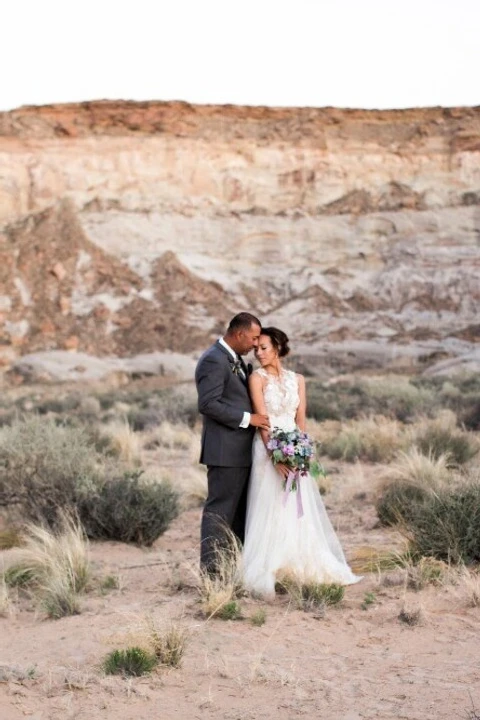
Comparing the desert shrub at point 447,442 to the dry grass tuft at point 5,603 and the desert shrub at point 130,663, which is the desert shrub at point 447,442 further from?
the desert shrub at point 130,663

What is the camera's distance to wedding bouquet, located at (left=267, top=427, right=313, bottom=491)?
6.34 m

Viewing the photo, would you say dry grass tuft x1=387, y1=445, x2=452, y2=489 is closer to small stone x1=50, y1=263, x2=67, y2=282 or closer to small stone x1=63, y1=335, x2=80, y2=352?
small stone x1=63, y1=335, x2=80, y2=352

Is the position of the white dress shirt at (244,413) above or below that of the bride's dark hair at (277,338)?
below

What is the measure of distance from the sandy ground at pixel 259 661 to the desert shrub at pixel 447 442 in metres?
5.20

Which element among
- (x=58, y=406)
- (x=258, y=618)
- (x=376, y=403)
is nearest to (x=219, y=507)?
(x=258, y=618)

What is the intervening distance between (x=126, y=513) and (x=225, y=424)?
228 cm

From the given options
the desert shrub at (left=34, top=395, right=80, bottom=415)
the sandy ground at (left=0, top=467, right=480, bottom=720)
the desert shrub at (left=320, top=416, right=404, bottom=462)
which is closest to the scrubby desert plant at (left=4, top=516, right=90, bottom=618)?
the sandy ground at (left=0, top=467, right=480, bottom=720)

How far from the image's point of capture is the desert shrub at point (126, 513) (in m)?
8.36

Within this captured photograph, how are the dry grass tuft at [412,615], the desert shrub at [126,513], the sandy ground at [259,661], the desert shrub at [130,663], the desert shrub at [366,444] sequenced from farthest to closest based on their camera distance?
1. the desert shrub at [366,444]
2. the desert shrub at [126,513]
3. the dry grass tuft at [412,615]
4. the desert shrub at [130,663]
5. the sandy ground at [259,661]

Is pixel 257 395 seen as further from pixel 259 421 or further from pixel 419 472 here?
pixel 419 472

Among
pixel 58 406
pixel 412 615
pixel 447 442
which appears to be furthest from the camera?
pixel 58 406

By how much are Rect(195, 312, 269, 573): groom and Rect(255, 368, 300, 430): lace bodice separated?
13cm

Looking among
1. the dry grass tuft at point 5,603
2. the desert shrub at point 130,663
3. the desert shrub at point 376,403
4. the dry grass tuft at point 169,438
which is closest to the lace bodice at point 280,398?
the dry grass tuft at point 5,603

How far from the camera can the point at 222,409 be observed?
6340mm
